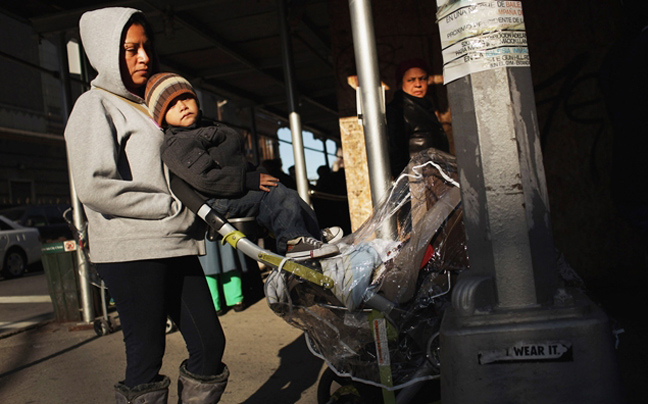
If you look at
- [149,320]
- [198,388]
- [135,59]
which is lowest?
[198,388]

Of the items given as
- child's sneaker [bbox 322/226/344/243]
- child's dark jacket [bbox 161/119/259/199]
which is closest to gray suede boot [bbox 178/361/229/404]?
child's dark jacket [bbox 161/119/259/199]

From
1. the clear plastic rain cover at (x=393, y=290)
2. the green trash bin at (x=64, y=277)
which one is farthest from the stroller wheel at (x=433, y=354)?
the green trash bin at (x=64, y=277)

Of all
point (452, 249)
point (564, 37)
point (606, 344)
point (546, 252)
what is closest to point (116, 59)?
point (452, 249)

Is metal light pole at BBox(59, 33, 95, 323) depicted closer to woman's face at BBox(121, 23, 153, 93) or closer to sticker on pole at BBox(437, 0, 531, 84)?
woman's face at BBox(121, 23, 153, 93)

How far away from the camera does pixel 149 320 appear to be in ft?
7.73

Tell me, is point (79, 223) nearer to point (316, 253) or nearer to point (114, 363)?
point (114, 363)

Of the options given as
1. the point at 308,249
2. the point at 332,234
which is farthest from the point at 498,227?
the point at 332,234

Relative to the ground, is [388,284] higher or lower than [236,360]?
higher

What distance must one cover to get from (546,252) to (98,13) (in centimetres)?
218

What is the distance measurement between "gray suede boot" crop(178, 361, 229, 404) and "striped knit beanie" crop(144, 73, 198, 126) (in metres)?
1.19

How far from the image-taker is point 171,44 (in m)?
7.12

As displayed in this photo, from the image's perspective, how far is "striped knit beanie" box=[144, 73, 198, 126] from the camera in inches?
102

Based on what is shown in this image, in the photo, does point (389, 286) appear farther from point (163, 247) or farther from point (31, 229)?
point (31, 229)

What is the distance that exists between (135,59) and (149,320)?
1202mm
